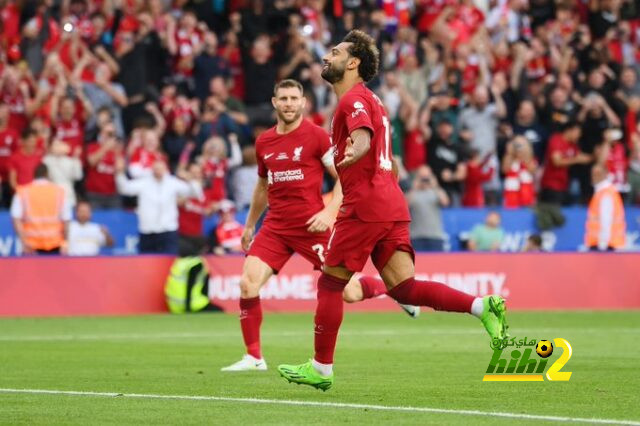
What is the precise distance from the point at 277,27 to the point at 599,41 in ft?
20.3

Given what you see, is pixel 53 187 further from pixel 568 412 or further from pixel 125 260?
pixel 568 412

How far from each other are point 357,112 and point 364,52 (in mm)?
532

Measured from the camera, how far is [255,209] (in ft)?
42.9

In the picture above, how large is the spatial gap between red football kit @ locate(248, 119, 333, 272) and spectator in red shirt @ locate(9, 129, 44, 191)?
968 centimetres

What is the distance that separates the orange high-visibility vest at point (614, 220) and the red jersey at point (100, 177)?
7645 mm

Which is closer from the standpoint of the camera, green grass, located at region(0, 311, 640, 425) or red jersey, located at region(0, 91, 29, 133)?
green grass, located at region(0, 311, 640, 425)

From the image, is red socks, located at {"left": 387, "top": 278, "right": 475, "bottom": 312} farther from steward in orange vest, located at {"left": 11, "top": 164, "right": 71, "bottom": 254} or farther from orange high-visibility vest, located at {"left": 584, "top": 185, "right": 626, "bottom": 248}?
orange high-visibility vest, located at {"left": 584, "top": 185, "right": 626, "bottom": 248}

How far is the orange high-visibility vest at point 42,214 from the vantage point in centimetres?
2169

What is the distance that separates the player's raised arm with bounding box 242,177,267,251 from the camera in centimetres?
1288

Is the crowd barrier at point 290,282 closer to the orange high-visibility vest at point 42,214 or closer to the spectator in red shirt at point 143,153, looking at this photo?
the orange high-visibility vest at point 42,214

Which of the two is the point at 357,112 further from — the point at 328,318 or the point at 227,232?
the point at 227,232

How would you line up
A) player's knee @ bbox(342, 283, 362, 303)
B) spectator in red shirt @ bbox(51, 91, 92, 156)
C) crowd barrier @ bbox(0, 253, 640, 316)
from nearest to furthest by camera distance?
player's knee @ bbox(342, 283, 362, 303) < crowd barrier @ bbox(0, 253, 640, 316) < spectator in red shirt @ bbox(51, 91, 92, 156)

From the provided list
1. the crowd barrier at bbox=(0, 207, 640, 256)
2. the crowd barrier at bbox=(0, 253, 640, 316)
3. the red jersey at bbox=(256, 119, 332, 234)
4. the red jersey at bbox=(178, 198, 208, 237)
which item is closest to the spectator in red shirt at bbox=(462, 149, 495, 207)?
the crowd barrier at bbox=(0, 207, 640, 256)

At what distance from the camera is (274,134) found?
43.3 ft
